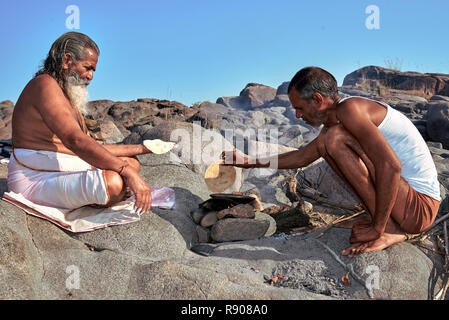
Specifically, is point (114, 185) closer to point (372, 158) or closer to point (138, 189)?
point (138, 189)

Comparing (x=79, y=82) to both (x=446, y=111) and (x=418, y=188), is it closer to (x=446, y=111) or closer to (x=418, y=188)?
(x=418, y=188)

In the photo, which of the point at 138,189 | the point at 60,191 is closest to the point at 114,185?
the point at 138,189

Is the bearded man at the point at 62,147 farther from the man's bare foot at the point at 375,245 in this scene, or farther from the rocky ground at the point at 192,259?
the man's bare foot at the point at 375,245

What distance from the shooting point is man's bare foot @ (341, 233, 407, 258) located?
9.75ft

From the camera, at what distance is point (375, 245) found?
2.97 metres

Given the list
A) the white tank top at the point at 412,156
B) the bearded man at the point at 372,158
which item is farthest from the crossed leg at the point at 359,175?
the white tank top at the point at 412,156

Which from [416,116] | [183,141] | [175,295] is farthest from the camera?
[416,116]

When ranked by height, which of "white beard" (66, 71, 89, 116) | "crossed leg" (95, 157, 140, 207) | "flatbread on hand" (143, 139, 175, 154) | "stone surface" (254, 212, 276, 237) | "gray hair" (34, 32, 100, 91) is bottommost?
"stone surface" (254, 212, 276, 237)

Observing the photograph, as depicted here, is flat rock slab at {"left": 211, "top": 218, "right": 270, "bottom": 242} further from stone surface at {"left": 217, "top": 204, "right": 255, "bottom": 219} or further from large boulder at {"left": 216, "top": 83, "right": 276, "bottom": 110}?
large boulder at {"left": 216, "top": 83, "right": 276, "bottom": 110}

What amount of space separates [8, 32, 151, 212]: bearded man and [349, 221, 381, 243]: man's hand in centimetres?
177

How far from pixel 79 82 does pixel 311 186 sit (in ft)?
12.8

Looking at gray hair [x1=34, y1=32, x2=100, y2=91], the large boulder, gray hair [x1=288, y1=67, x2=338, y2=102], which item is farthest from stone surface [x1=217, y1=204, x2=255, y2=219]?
the large boulder
